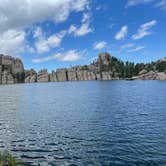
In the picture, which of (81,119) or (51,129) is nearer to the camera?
(51,129)

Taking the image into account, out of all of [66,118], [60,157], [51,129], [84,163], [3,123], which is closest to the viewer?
[84,163]

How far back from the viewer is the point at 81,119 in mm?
51625

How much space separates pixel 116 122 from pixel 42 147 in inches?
715

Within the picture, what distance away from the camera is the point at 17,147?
110 ft

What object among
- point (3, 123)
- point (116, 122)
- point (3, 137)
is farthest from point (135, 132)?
point (3, 123)

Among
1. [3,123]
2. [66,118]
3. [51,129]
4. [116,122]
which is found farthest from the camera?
[66,118]

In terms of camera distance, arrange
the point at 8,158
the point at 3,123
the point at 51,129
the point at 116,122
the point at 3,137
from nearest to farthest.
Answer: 1. the point at 8,158
2. the point at 3,137
3. the point at 51,129
4. the point at 116,122
5. the point at 3,123

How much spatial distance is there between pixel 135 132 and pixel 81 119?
14.9 meters

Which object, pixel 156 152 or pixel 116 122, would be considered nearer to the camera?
pixel 156 152

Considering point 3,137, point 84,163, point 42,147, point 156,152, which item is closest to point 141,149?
point 156,152

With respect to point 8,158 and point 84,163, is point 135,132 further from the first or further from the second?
point 8,158

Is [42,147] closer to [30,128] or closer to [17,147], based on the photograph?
[17,147]

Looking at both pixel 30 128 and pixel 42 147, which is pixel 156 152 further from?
pixel 30 128

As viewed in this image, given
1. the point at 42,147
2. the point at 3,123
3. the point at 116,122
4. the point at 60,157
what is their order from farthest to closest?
the point at 3,123 → the point at 116,122 → the point at 42,147 → the point at 60,157
